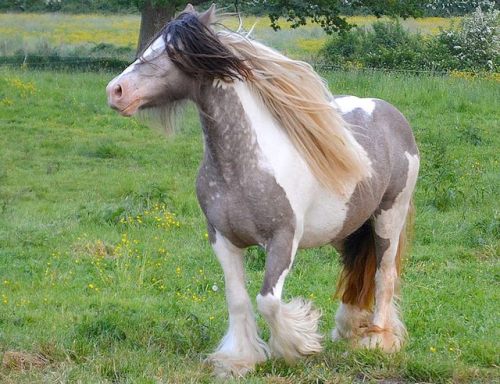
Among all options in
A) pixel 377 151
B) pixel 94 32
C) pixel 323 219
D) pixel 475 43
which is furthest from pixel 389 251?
pixel 94 32

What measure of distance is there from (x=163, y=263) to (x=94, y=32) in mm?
30731

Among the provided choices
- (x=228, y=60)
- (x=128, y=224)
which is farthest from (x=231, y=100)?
(x=128, y=224)

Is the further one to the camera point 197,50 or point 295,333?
point 295,333

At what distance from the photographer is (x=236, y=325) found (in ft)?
18.6

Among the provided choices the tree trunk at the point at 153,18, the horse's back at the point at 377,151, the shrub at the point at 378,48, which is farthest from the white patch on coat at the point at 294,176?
the tree trunk at the point at 153,18

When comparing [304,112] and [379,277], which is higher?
[304,112]

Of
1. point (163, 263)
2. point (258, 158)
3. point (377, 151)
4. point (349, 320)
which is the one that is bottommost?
point (163, 263)

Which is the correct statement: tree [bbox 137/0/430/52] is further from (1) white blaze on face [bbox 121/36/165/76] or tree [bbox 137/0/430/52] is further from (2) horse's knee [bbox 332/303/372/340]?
(1) white blaze on face [bbox 121/36/165/76]

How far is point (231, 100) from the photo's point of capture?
551 centimetres

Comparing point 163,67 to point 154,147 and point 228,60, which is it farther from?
point 154,147

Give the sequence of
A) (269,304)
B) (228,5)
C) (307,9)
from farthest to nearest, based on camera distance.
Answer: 1. (228,5)
2. (307,9)
3. (269,304)

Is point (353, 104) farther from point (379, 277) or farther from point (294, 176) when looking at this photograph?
point (379, 277)

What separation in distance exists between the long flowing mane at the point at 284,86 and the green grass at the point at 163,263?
1142 mm

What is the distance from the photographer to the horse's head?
533 centimetres
